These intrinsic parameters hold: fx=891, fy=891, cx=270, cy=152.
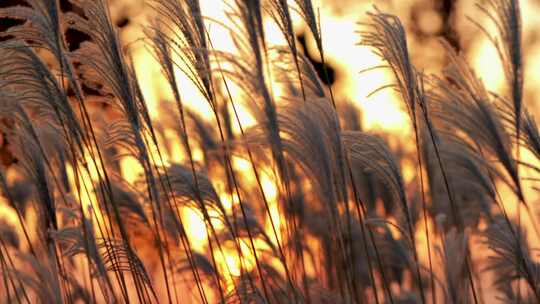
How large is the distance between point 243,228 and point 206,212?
1.65ft

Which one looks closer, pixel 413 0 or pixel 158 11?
pixel 158 11

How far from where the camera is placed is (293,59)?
9.53 feet

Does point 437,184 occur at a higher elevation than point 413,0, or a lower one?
lower

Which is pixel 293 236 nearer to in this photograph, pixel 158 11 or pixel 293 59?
pixel 293 59

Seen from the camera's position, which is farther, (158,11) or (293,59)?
(293,59)

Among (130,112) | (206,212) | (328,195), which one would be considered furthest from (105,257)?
(328,195)

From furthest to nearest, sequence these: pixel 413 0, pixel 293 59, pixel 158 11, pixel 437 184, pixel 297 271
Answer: pixel 413 0 < pixel 437 184 < pixel 297 271 < pixel 293 59 < pixel 158 11

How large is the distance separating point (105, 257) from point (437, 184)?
2126 mm

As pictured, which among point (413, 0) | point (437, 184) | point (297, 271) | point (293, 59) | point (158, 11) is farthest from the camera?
point (413, 0)

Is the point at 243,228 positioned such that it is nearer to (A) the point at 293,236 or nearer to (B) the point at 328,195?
(A) the point at 293,236

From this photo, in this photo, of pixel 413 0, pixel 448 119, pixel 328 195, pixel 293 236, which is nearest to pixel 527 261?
pixel 448 119

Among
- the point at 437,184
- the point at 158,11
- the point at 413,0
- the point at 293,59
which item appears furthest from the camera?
the point at 413,0

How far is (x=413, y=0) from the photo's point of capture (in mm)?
6637

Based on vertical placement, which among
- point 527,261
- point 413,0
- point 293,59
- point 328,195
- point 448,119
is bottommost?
point 527,261
